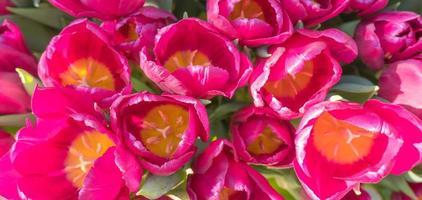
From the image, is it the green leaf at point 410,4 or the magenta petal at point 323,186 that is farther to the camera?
the green leaf at point 410,4

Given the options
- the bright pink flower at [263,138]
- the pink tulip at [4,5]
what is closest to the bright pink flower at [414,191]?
the bright pink flower at [263,138]

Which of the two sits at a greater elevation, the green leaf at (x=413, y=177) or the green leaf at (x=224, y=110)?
the green leaf at (x=224, y=110)

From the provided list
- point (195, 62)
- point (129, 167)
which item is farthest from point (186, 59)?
point (129, 167)

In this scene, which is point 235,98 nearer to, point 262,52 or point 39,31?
point 262,52

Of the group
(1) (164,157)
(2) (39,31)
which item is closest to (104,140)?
(1) (164,157)

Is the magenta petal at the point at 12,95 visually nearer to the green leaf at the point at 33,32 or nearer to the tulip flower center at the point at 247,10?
the green leaf at the point at 33,32

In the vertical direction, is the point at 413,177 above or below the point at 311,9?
below

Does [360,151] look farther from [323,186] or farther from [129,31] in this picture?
[129,31]

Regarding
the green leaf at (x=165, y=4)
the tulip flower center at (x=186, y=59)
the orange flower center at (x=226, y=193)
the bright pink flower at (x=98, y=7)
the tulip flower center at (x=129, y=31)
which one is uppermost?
the bright pink flower at (x=98, y=7)
